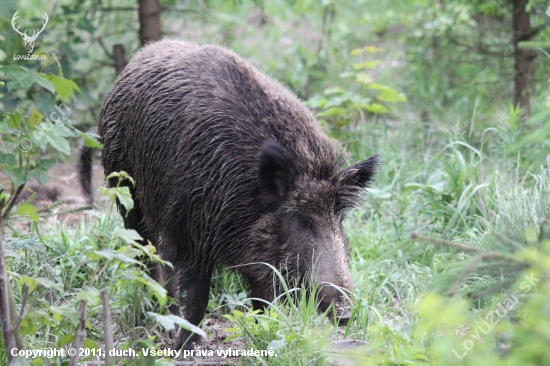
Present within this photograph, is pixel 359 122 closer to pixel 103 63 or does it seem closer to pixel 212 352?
pixel 103 63

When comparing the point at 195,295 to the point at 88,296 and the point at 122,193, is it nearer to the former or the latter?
the point at 122,193

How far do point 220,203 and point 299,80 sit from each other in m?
4.90

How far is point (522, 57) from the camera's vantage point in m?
7.52

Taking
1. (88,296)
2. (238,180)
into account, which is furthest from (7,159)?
(238,180)

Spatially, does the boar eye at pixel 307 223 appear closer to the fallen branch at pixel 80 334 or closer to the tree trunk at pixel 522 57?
the fallen branch at pixel 80 334

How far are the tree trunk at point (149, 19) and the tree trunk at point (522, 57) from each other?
Result: 4.00 meters

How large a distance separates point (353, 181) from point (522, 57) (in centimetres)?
407

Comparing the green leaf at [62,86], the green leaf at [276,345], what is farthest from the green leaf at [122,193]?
the green leaf at [276,345]

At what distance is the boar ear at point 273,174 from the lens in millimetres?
4082

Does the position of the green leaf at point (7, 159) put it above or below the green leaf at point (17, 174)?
above

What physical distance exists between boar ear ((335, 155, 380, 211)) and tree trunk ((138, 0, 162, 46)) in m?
4.02

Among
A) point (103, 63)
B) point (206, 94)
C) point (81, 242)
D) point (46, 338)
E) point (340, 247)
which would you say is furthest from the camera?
point (103, 63)

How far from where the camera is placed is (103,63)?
8.30m

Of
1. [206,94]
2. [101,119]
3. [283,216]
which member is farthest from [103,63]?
[283,216]
